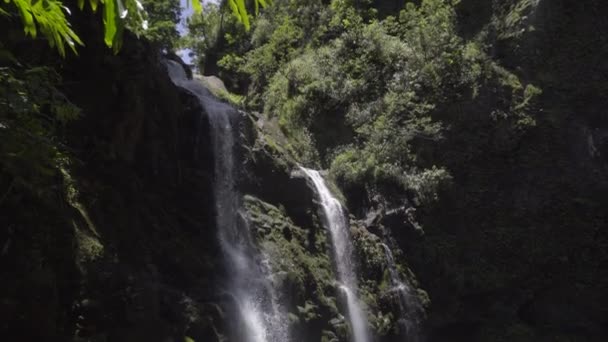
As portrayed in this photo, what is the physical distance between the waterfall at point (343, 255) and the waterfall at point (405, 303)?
1.13 meters

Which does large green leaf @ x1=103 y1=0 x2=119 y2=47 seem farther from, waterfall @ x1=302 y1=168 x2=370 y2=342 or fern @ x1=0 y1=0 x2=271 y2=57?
waterfall @ x1=302 y1=168 x2=370 y2=342

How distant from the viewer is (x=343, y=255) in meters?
12.3

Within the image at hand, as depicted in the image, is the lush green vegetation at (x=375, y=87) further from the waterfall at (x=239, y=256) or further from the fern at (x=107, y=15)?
the fern at (x=107, y=15)

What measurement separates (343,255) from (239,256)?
3.25 meters

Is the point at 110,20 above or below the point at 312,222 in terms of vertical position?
below

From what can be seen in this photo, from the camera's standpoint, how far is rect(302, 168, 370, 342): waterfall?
1123 centimetres

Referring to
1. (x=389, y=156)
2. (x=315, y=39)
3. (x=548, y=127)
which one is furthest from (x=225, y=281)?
(x=315, y=39)

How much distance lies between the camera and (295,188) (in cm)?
1200

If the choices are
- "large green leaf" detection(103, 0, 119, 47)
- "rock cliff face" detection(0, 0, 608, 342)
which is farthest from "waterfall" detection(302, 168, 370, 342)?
"large green leaf" detection(103, 0, 119, 47)

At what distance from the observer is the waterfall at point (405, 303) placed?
12484 millimetres

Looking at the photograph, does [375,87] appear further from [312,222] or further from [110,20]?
[110,20]

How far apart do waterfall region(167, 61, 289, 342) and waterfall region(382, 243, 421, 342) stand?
395 centimetres

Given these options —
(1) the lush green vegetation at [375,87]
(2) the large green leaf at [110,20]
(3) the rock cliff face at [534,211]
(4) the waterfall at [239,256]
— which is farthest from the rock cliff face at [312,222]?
(2) the large green leaf at [110,20]

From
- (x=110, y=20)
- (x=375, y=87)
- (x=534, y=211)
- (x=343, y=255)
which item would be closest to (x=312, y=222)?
(x=343, y=255)
